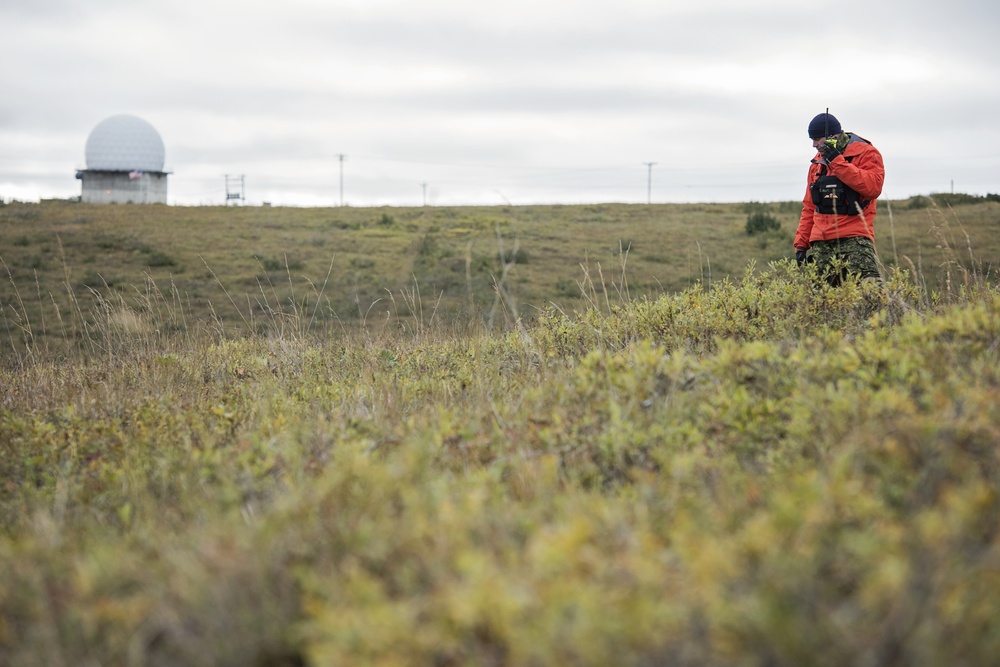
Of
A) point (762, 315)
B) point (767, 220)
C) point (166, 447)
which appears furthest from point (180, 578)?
point (767, 220)

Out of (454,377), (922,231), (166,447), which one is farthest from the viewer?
(922,231)

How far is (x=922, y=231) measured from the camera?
18.6 metres

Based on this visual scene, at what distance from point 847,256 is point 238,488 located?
5.35 m

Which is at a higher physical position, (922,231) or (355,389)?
(922,231)

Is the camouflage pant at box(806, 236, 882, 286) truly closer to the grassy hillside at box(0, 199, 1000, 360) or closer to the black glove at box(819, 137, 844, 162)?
the black glove at box(819, 137, 844, 162)

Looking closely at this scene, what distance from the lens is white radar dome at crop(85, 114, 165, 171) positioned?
4975cm

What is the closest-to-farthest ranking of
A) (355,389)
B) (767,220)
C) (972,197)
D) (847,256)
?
1. (355,389)
2. (847,256)
3. (767,220)
4. (972,197)

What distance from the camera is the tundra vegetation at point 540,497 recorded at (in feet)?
5.71

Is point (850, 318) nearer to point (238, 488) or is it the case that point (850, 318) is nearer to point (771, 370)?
point (771, 370)

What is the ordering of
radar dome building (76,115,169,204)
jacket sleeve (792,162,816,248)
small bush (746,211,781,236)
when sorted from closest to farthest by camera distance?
jacket sleeve (792,162,816,248), small bush (746,211,781,236), radar dome building (76,115,169,204)

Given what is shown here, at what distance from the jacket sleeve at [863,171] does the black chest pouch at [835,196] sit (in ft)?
0.24

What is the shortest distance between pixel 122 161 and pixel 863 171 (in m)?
52.2

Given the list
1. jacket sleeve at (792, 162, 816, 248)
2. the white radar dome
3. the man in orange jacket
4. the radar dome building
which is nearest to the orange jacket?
the man in orange jacket

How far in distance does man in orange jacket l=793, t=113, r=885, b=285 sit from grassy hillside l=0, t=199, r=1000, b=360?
440cm
